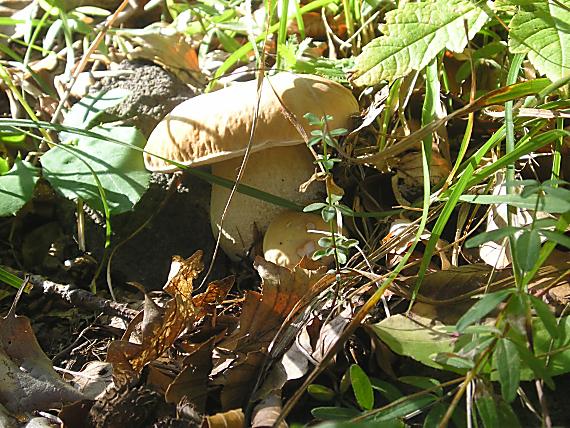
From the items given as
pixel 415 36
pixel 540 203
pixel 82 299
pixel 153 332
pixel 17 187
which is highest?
pixel 415 36

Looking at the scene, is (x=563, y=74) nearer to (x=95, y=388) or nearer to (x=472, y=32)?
(x=472, y=32)

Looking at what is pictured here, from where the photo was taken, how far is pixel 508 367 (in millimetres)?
785

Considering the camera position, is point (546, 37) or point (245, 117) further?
point (245, 117)

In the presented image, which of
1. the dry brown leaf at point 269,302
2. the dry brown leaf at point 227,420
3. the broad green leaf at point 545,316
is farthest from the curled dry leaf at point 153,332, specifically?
the broad green leaf at point 545,316

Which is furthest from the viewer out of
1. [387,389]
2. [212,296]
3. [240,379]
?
[212,296]

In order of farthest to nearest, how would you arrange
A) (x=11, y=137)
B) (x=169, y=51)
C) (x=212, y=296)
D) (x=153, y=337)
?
(x=169, y=51) → (x=11, y=137) → (x=212, y=296) → (x=153, y=337)

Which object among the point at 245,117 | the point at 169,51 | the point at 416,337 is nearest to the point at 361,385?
the point at 416,337

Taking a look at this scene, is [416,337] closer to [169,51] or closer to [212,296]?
[212,296]

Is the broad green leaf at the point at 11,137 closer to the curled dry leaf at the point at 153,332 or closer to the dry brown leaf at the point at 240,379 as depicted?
the curled dry leaf at the point at 153,332

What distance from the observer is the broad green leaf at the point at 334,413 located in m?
0.94

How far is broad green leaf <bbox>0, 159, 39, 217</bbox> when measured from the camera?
5.17ft

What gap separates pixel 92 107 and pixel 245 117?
64 cm

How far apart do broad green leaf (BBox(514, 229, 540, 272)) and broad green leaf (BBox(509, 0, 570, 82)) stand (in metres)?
0.47

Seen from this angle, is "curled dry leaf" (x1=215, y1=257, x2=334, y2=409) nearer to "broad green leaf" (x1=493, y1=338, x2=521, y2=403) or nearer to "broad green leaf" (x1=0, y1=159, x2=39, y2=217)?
"broad green leaf" (x1=493, y1=338, x2=521, y2=403)
